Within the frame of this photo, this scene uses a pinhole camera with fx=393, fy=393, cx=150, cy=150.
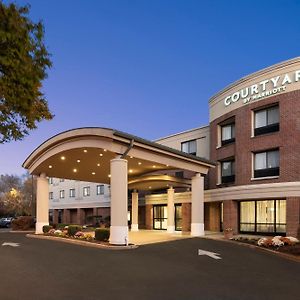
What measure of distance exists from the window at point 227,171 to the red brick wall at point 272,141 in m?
0.69

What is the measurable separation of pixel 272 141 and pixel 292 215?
540cm

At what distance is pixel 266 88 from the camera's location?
28.7 m

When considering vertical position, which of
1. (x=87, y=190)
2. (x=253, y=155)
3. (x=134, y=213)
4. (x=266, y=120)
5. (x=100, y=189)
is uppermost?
(x=266, y=120)

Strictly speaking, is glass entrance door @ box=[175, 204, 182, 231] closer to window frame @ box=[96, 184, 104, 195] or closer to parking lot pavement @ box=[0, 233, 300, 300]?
window frame @ box=[96, 184, 104, 195]

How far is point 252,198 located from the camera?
29234 millimetres

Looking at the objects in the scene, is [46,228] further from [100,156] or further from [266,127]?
[266,127]

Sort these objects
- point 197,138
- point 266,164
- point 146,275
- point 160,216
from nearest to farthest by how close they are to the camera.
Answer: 1. point 146,275
2. point 266,164
3. point 197,138
4. point 160,216

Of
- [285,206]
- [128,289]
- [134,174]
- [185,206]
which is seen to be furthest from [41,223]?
[128,289]

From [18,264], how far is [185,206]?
2290cm

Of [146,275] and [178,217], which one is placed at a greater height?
[146,275]

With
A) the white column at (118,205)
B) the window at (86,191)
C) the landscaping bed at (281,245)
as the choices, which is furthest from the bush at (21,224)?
the landscaping bed at (281,245)

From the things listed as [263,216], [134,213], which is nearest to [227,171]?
[263,216]

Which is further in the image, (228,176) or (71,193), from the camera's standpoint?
(71,193)

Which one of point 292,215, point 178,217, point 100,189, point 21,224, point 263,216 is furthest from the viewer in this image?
point 100,189
